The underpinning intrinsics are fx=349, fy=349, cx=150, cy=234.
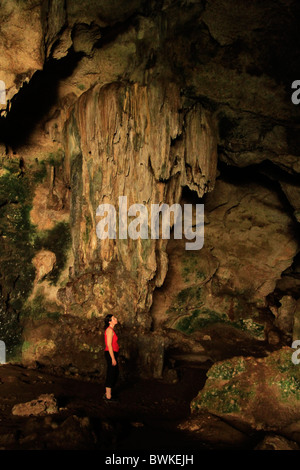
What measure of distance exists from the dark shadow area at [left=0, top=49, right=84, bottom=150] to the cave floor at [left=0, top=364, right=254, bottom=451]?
4535 mm

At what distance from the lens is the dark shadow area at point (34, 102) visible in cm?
627

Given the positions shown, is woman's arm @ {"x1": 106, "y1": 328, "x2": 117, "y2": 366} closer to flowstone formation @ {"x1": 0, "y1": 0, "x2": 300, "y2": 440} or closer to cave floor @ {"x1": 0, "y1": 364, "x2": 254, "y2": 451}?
cave floor @ {"x1": 0, "y1": 364, "x2": 254, "y2": 451}

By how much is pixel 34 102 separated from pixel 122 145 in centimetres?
200

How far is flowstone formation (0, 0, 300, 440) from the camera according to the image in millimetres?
5906

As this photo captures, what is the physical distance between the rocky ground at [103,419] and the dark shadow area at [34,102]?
14.9 feet

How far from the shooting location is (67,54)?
19.8 ft

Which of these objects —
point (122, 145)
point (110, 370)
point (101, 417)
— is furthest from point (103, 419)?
point (122, 145)

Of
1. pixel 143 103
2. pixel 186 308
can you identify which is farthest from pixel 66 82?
pixel 186 308

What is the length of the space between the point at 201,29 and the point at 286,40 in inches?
58.7

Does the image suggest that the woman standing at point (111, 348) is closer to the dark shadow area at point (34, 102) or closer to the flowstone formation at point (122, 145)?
the flowstone formation at point (122, 145)

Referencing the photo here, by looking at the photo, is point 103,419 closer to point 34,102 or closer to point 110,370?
point 110,370

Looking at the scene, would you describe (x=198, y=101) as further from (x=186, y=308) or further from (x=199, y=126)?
(x=186, y=308)

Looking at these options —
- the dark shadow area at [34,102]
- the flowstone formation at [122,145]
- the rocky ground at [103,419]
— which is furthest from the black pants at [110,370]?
the dark shadow area at [34,102]

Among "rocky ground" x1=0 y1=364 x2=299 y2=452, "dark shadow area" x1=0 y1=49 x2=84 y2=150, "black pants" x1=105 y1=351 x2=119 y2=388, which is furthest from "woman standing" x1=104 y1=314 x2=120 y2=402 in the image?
"dark shadow area" x1=0 y1=49 x2=84 y2=150
